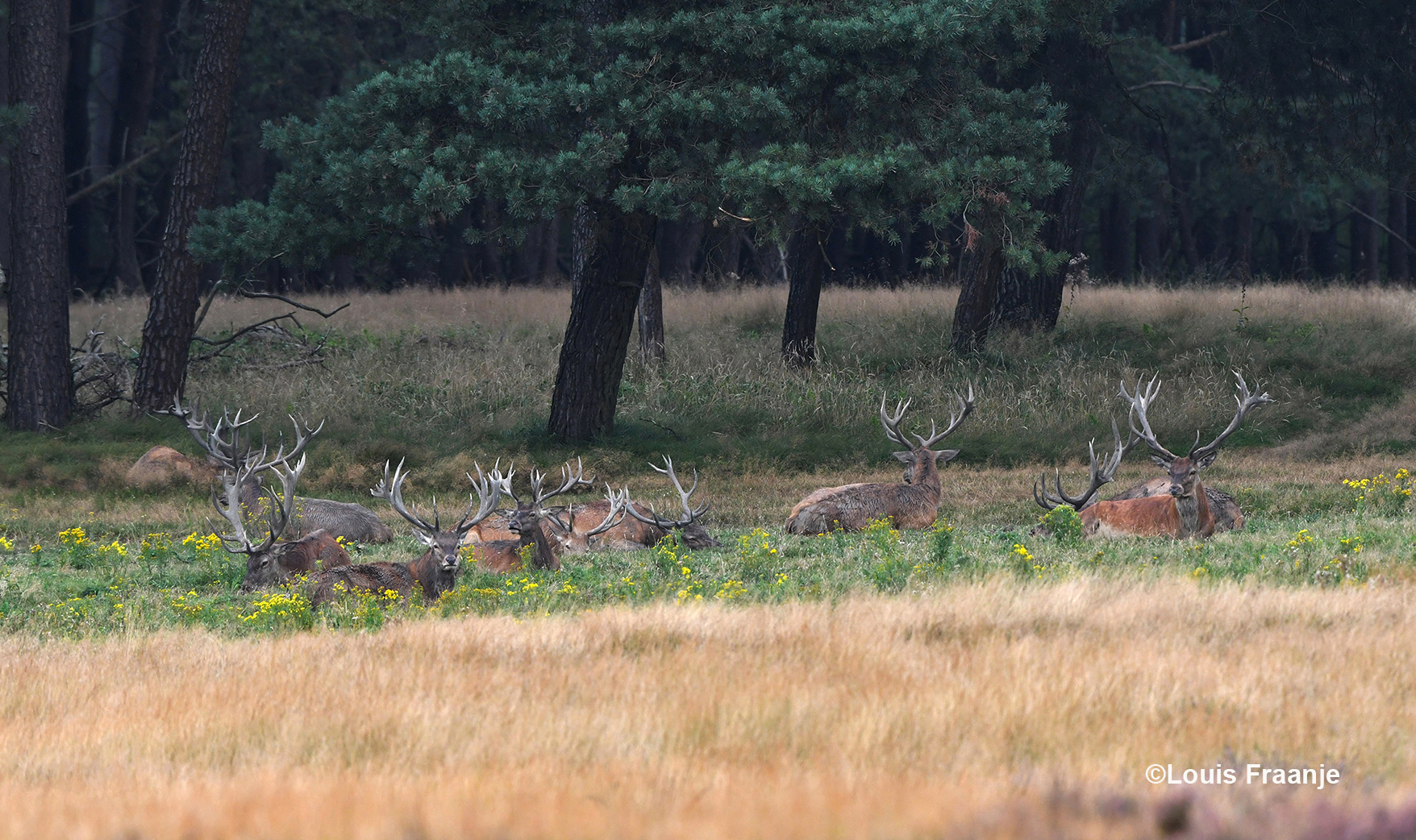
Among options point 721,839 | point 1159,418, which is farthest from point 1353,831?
point 1159,418

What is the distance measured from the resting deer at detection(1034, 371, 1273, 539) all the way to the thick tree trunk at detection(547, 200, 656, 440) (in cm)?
663

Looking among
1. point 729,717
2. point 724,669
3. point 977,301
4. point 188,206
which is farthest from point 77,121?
point 729,717

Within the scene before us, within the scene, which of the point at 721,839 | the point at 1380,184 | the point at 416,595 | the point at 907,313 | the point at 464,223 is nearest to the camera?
the point at 721,839

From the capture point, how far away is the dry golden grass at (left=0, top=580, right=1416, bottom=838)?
13.8ft

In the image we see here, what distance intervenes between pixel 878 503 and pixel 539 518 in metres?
3.68

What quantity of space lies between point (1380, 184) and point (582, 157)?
26.2m

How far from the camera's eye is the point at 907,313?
24719 millimetres

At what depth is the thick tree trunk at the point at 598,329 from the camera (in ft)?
56.4

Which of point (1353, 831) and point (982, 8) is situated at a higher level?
point (982, 8)

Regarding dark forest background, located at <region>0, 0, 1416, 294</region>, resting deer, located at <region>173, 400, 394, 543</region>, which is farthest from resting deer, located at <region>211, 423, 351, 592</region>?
dark forest background, located at <region>0, 0, 1416, 294</region>

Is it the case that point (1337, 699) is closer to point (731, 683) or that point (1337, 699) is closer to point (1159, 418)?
point (731, 683)

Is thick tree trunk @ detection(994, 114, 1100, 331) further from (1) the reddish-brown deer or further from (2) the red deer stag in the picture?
(1) the reddish-brown deer

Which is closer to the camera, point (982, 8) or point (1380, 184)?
point (982, 8)

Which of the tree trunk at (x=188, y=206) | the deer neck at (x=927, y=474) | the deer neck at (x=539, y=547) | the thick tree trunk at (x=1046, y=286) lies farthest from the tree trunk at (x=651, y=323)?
the deer neck at (x=539, y=547)
